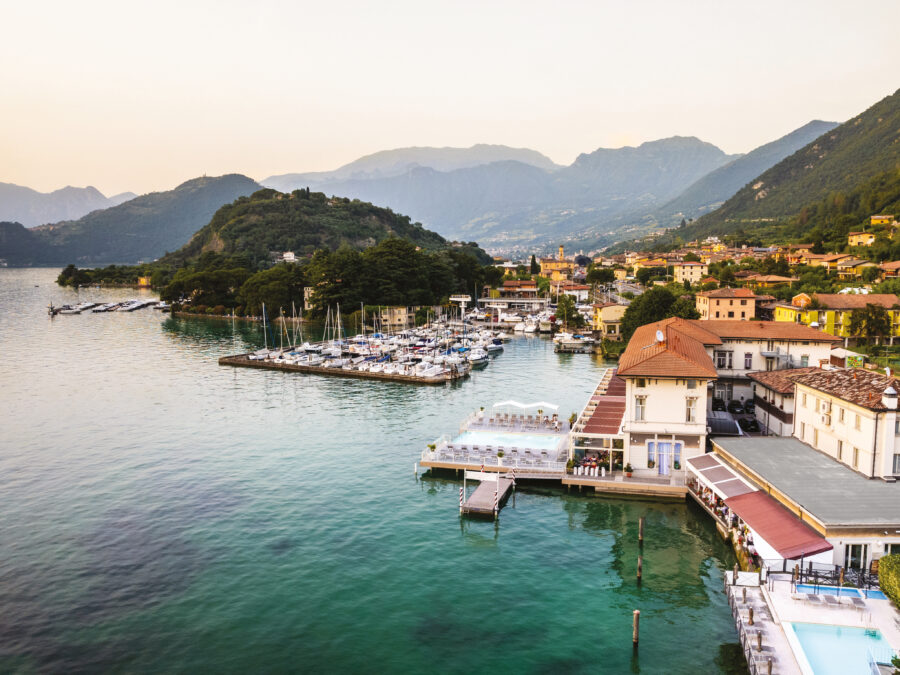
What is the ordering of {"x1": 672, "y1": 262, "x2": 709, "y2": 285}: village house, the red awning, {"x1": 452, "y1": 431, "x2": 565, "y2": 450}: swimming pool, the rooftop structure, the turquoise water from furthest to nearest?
{"x1": 672, "y1": 262, "x2": 709, "y2": 285}: village house → {"x1": 452, "y1": 431, "x2": 565, "y2": 450}: swimming pool → the red awning → the rooftop structure → the turquoise water

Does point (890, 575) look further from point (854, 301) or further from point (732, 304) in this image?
point (732, 304)

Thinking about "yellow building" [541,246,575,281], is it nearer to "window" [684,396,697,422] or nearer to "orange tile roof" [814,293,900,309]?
"orange tile roof" [814,293,900,309]

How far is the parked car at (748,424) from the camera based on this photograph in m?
35.5

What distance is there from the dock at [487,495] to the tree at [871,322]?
49.0 m

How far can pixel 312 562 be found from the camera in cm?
2386

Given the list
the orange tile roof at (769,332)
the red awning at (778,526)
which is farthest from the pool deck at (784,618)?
the orange tile roof at (769,332)

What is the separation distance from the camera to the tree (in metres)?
60.0

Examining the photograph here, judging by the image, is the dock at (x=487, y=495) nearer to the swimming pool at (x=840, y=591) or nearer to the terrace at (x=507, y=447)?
the terrace at (x=507, y=447)

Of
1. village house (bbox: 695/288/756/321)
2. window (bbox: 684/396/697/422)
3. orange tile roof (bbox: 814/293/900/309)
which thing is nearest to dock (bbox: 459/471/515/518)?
window (bbox: 684/396/697/422)

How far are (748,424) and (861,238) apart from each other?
92905mm

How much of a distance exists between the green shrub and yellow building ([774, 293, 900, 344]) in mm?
51240

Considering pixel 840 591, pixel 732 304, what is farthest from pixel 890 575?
pixel 732 304

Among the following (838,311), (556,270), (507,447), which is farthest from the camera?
(556,270)

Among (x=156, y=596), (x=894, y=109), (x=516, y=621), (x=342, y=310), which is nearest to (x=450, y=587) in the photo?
(x=516, y=621)
